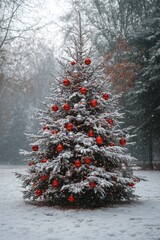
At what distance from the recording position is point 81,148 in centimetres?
703

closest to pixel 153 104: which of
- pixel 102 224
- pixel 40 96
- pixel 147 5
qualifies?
pixel 147 5

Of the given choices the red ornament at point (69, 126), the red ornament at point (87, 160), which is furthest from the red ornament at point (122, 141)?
the red ornament at point (69, 126)

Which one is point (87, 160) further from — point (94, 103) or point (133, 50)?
point (133, 50)

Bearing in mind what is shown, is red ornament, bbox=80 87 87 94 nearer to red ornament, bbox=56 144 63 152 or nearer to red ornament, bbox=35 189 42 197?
red ornament, bbox=56 144 63 152

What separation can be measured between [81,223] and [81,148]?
177 cm

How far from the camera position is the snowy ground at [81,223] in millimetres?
4926

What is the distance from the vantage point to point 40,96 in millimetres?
45281

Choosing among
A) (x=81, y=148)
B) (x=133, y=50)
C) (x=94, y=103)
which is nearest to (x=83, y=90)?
(x=94, y=103)

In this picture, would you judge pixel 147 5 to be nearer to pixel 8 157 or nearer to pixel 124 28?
pixel 124 28

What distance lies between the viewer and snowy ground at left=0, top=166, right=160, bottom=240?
16.2 feet

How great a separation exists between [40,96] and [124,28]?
2113cm

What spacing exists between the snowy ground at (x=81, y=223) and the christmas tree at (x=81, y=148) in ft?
1.46

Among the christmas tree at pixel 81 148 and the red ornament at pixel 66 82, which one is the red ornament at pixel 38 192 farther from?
the red ornament at pixel 66 82

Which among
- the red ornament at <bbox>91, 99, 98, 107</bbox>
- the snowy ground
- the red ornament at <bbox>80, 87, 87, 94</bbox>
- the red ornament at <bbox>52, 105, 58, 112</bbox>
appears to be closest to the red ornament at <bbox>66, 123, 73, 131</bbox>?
the red ornament at <bbox>52, 105, 58, 112</bbox>
